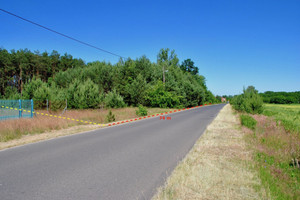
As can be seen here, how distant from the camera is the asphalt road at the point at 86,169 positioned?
3.58 meters

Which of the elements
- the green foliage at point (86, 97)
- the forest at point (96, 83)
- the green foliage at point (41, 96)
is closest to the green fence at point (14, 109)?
the forest at point (96, 83)

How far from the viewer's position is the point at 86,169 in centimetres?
481

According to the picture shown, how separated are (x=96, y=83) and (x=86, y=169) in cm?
3831

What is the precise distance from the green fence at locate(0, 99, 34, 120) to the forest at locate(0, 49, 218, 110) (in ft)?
17.9

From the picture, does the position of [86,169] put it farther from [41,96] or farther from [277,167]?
[41,96]

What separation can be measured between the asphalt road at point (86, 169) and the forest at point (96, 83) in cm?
1562

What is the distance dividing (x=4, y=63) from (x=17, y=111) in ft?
156

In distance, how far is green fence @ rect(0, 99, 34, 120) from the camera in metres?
13.3

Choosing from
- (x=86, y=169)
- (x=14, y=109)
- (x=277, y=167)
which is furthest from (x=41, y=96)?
(x=277, y=167)

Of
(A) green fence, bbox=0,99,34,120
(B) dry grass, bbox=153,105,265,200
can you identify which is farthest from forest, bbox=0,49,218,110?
(B) dry grass, bbox=153,105,265,200

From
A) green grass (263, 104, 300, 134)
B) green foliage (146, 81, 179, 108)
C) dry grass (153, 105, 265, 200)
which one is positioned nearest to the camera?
dry grass (153, 105, 265, 200)

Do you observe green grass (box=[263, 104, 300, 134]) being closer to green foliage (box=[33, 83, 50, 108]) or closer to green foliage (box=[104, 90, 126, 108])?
green foliage (box=[104, 90, 126, 108])

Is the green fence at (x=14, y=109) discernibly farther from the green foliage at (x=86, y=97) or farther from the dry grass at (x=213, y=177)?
the dry grass at (x=213, y=177)

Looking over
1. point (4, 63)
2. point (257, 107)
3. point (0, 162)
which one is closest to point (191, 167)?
point (0, 162)
